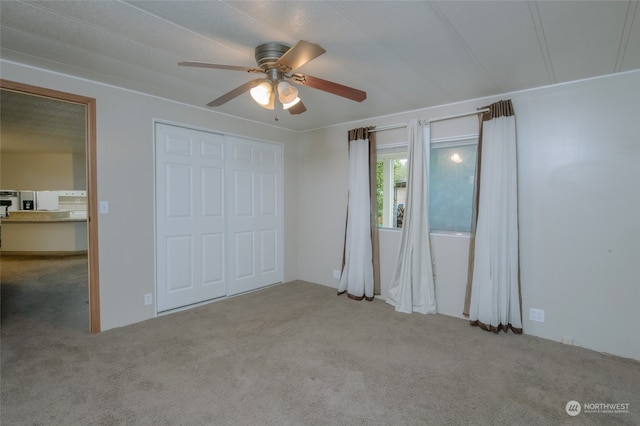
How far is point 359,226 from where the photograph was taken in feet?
13.1

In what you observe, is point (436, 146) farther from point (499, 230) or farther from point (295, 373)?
point (295, 373)

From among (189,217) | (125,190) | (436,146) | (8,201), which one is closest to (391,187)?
(436,146)

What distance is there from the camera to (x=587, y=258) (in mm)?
2699

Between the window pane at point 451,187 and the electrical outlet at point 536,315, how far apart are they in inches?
38.5

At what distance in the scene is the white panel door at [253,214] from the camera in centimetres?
408

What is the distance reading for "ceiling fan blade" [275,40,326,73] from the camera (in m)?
1.59

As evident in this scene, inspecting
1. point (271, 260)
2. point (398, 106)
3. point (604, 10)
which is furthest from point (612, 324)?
point (271, 260)

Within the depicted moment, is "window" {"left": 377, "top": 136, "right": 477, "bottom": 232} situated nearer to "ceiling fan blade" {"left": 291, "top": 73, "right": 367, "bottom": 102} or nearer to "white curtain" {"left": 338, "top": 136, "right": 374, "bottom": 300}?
"white curtain" {"left": 338, "top": 136, "right": 374, "bottom": 300}

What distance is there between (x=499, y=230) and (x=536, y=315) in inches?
34.6

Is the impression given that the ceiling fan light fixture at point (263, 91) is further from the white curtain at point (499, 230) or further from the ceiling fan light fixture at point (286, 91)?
the white curtain at point (499, 230)

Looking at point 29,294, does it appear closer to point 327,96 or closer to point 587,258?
point 327,96

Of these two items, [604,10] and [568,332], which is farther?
[568,332]

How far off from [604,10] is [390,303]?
10.3 feet

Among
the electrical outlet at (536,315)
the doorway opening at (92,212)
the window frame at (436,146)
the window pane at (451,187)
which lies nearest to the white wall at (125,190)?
the doorway opening at (92,212)
